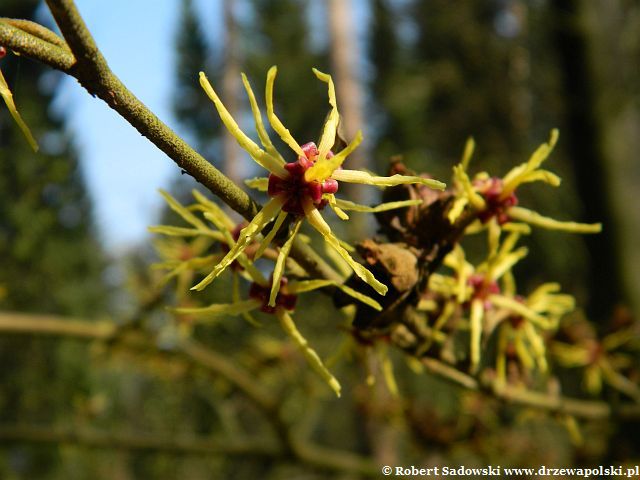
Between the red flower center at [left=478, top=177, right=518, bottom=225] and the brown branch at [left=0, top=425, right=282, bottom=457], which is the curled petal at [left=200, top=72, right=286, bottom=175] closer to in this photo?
the red flower center at [left=478, top=177, right=518, bottom=225]

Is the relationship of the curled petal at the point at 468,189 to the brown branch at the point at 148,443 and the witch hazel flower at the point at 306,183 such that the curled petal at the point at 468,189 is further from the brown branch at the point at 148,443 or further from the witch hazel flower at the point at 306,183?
the brown branch at the point at 148,443

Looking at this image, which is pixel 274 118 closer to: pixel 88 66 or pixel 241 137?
pixel 241 137

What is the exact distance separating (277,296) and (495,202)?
0.90 feet

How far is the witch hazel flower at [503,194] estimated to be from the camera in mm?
610

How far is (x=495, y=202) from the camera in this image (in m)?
0.65

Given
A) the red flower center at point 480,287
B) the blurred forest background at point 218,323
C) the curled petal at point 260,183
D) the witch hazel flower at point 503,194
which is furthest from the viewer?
the blurred forest background at point 218,323

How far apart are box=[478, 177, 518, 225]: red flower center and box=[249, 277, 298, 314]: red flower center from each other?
0.78 feet

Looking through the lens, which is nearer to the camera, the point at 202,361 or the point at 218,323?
the point at 202,361

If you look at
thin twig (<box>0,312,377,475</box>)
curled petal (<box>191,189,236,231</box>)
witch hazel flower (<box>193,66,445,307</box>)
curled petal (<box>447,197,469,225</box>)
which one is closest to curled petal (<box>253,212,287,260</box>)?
witch hazel flower (<box>193,66,445,307</box>)

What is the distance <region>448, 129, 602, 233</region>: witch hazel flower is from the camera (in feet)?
2.00

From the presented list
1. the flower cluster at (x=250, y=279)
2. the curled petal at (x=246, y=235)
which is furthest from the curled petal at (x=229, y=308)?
the curled petal at (x=246, y=235)

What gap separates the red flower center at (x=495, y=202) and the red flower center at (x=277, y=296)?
0.24m

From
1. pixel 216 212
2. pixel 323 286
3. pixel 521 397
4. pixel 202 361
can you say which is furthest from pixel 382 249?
pixel 202 361

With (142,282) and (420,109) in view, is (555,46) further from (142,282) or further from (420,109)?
(420,109)
